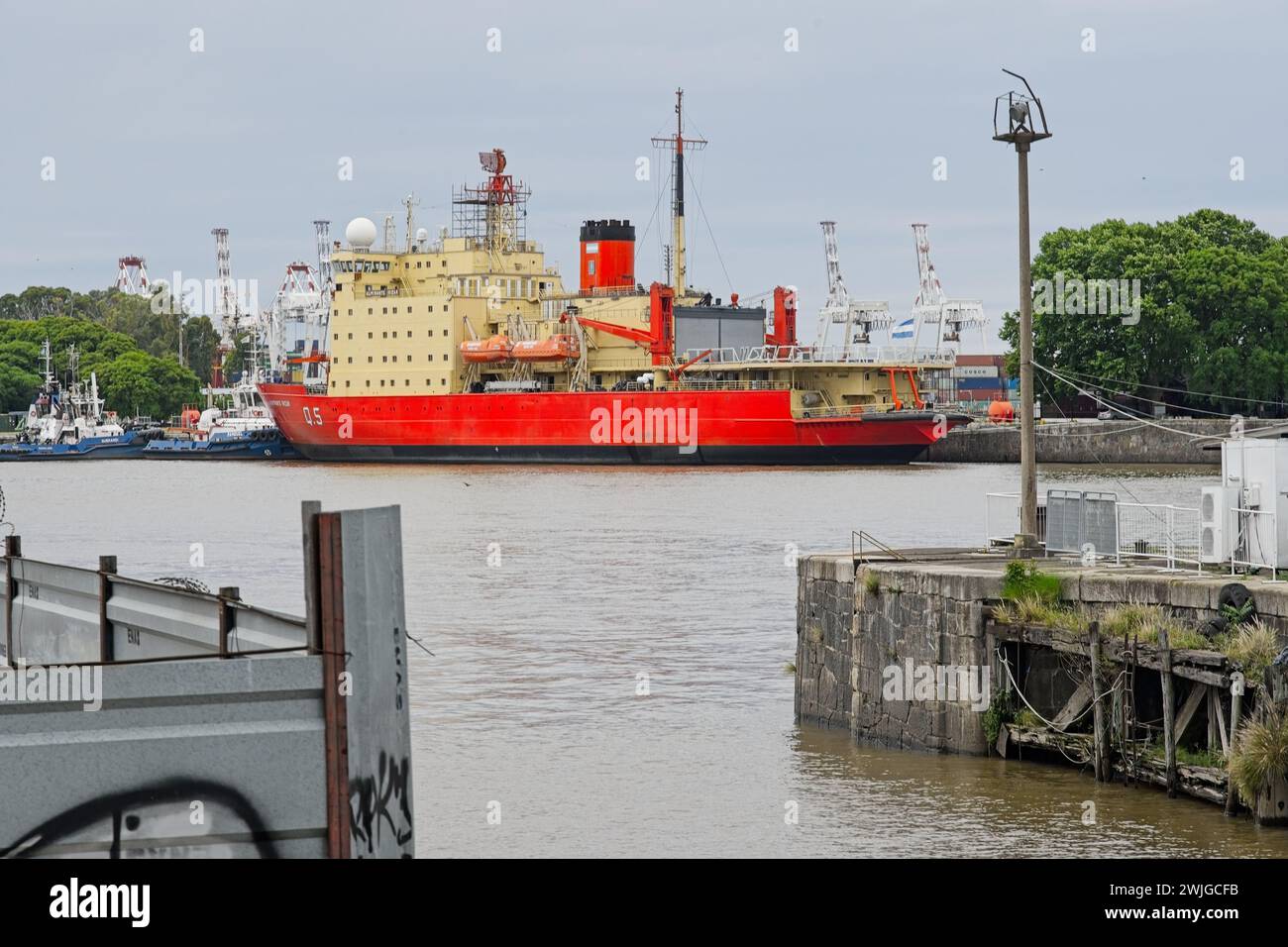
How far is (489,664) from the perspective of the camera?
71.4 feet

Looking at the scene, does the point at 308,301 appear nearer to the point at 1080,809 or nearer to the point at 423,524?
the point at 423,524

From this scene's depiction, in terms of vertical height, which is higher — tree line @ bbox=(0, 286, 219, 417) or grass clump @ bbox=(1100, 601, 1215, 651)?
tree line @ bbox=(0, 286, 219, 417)

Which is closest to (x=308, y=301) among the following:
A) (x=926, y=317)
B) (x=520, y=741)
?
(x=926, y=317)

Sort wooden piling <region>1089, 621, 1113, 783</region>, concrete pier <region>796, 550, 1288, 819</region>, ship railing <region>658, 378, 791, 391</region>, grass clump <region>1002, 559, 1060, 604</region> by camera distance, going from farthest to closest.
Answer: ship railing <region>658, 378, 791, 391</region>, grass clump <region>1002, 559, 1060, 604</region>, wooden piling <region>1089, 621, 1113, 783</region>, concrete pier <region>796, 550, 1288, 819</region>

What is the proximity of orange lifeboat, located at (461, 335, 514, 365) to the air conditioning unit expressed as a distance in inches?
2405

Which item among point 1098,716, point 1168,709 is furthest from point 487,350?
point 1168,709

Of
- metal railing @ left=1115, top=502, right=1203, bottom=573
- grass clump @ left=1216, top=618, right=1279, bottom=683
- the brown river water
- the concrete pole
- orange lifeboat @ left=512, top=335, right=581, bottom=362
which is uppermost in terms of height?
orange lifeboat @ left=512, top=335, right=581, bottom=362

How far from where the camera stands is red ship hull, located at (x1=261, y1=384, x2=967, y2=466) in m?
69.1

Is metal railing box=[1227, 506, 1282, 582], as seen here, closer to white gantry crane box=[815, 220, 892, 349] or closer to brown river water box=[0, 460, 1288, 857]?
brown river water box=[0, 460, 1288, 857]

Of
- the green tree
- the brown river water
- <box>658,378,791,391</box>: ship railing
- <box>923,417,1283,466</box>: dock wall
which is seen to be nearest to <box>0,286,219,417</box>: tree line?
the green tree

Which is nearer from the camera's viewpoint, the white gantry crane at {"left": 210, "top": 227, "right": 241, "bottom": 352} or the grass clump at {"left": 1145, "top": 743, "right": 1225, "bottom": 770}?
the grass clump at {"left": 1145, "top": 743, "right": 1225, "bottom": 770}
